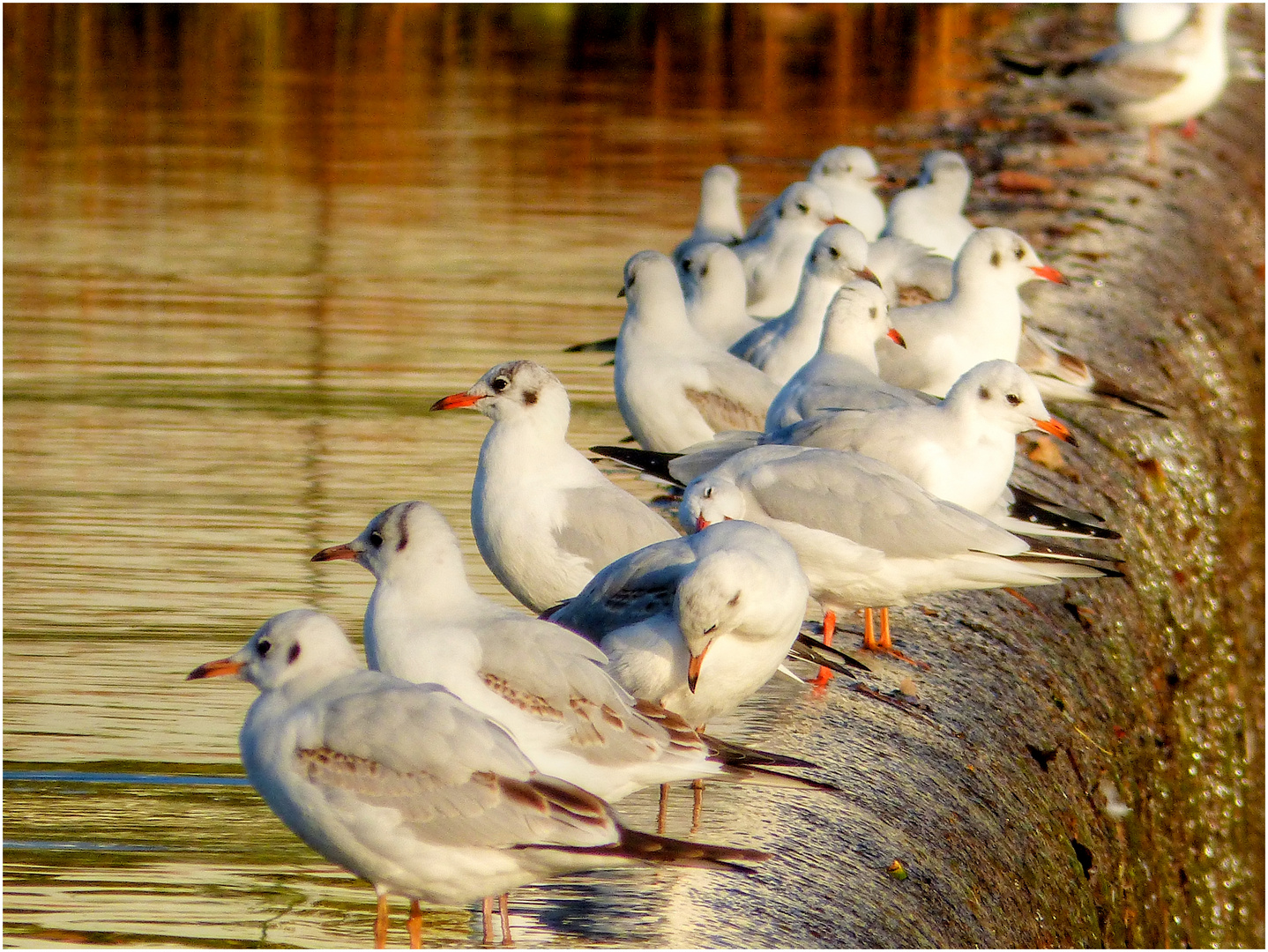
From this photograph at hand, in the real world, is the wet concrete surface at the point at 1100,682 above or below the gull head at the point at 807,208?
below

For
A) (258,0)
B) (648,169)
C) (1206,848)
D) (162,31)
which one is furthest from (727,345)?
(258,0)

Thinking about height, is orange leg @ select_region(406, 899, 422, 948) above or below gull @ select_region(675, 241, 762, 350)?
below

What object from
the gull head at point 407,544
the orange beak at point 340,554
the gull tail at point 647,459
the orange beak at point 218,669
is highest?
the gull head at point 407,544

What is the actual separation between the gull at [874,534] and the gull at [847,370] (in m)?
0.69

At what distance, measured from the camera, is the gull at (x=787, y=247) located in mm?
9844

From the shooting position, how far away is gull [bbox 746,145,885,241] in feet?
36.9

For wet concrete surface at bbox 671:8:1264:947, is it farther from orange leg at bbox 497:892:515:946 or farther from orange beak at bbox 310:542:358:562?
orange beak at bbox 310:542:358:562

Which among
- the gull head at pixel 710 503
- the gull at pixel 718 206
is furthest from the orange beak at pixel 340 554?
the gull at pixel 718 206

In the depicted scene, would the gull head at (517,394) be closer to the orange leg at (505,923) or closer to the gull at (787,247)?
the orange leg at (505,923)

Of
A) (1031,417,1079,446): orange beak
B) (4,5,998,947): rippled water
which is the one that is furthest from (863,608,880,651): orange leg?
(1031,417,1079,446): orange beak

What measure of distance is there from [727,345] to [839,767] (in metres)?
3.89

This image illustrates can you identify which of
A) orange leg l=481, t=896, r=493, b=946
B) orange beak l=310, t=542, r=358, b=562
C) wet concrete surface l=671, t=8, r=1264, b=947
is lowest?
wet concrete surface l=671, t=8, r=1264, b=947

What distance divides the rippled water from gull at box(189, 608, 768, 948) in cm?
26

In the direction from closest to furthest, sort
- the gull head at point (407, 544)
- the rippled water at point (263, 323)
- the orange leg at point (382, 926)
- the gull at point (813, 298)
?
the orange leg at point (382, 926), the gull head at point (407, 544), the rippled water at point (263, 323), the gull at point (813, 298)
